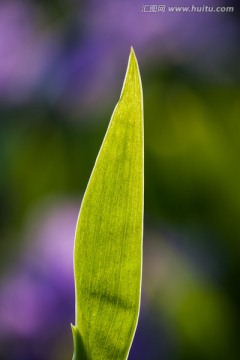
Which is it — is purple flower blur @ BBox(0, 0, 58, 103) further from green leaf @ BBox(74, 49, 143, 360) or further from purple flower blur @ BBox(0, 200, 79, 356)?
green leaf @ BBox(74, 49, 143, 360)

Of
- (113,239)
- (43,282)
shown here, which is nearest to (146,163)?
(43,282)

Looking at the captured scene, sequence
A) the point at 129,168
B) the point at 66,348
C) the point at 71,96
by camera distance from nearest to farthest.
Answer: the point at 129,168 → the point at 66,348 → the point at 71,96

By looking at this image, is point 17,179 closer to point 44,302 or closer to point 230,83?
point 44,302

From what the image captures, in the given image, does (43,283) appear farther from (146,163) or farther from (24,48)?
(24,48)

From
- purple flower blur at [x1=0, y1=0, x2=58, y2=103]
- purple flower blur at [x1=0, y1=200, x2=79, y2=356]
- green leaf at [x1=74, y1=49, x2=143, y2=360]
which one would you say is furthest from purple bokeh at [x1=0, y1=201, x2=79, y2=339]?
green leaf at [x1=74, y1=49, x2=143, y2=360]

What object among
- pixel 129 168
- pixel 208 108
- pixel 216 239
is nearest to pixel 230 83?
pixel 208 108
